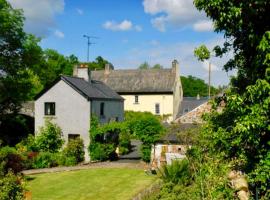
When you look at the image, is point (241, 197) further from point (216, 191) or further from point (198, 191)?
point (198, 191)

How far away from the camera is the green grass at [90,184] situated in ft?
78.8

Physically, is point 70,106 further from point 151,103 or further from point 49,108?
point 151,103

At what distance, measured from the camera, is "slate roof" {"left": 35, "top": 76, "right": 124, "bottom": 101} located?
3759 centimetres

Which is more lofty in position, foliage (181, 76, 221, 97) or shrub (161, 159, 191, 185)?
foliage (181, 76, 221, 97)

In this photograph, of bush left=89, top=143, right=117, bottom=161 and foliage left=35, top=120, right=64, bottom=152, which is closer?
bush left=89, top=143, right=117, bottom=161

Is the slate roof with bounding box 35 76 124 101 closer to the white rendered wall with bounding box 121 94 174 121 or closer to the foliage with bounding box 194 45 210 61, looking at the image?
the white rendered wall with bounding box 121 94 174 121

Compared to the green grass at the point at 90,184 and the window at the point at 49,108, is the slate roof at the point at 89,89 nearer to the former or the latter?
the window at the point at 49,108

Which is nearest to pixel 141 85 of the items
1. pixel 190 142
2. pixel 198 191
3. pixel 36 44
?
pixel 36 44

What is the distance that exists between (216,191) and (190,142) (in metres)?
8.55

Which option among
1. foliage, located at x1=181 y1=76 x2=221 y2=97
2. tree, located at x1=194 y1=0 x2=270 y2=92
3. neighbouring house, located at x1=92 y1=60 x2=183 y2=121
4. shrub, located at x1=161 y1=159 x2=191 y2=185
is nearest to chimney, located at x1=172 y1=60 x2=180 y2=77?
neighbouring house, located at x1=92 y1=60 x2=183 y2=121

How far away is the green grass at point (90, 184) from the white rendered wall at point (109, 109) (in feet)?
26.7

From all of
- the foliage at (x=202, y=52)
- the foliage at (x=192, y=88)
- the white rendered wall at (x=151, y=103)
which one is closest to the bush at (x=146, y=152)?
the foliage at (x=202, y=52)

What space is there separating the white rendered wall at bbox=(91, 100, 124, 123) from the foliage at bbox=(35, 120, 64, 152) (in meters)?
3.90

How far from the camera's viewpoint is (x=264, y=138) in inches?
534
